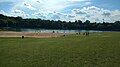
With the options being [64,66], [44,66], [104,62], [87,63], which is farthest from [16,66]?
[104,62]

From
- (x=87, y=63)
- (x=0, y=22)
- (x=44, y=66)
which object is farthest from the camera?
(x=0, y=22)

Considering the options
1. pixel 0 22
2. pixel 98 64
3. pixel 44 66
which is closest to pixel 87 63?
pixel 98 64

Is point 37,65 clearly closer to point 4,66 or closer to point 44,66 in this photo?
point 44,66

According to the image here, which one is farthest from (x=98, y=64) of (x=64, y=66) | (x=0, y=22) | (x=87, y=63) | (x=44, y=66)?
(x=0, y=22)

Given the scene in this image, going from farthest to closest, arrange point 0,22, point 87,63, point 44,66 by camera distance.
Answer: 1. point 0,22
2. point 87,63
3. point 44,66

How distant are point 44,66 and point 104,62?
16.1ft

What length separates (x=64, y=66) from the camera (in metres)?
18.6

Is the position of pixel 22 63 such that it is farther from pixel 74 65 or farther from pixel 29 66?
pixel 74 65

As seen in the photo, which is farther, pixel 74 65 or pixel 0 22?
pixel 0 22

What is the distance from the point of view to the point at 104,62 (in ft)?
66.5

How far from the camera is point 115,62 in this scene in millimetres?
20109

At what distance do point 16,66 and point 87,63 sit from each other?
5.33 metres

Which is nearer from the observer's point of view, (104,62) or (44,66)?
(44,66)

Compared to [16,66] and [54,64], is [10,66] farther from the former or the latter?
[54,64]
